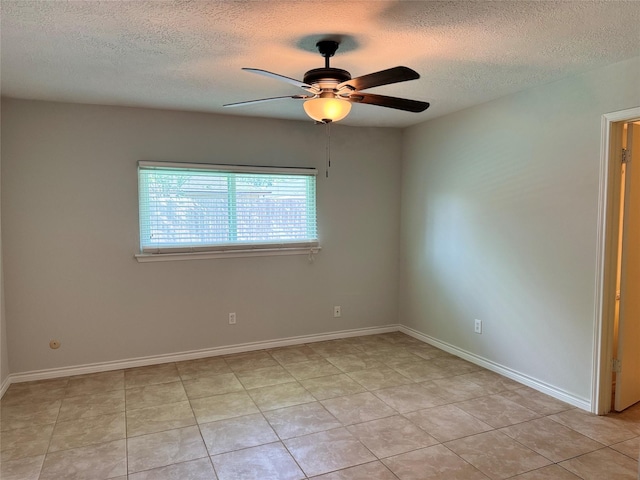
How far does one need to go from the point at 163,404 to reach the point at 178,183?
1.92m

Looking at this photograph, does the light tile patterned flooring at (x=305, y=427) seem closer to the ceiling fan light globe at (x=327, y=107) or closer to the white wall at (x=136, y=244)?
the white wall at (x=136, y=244)

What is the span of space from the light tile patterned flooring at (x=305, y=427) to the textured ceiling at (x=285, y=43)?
2.32 meters

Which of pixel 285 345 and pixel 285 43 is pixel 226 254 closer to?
pixel 285 345

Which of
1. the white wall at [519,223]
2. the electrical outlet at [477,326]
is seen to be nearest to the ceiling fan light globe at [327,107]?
the white wall at [519,223]

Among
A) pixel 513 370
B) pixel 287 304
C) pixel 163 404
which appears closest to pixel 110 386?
pixel 163 404

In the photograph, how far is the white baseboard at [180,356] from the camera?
357cm

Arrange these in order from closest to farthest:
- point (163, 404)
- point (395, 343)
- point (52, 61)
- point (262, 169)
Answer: point (52, 61) < point (163, 404) < point (262, 169) < point (395, 343)

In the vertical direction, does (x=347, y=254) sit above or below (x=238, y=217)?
below

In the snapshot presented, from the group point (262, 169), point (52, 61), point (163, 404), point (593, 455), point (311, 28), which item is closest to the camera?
point (311, 28)

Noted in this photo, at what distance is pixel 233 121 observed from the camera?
4109 mm

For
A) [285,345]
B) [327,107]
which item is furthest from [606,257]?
[285,345]

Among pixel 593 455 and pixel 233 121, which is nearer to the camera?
pixel 593 455

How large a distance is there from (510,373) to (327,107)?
2704mm

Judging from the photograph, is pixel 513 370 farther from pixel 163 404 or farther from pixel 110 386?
pixel 110 386
